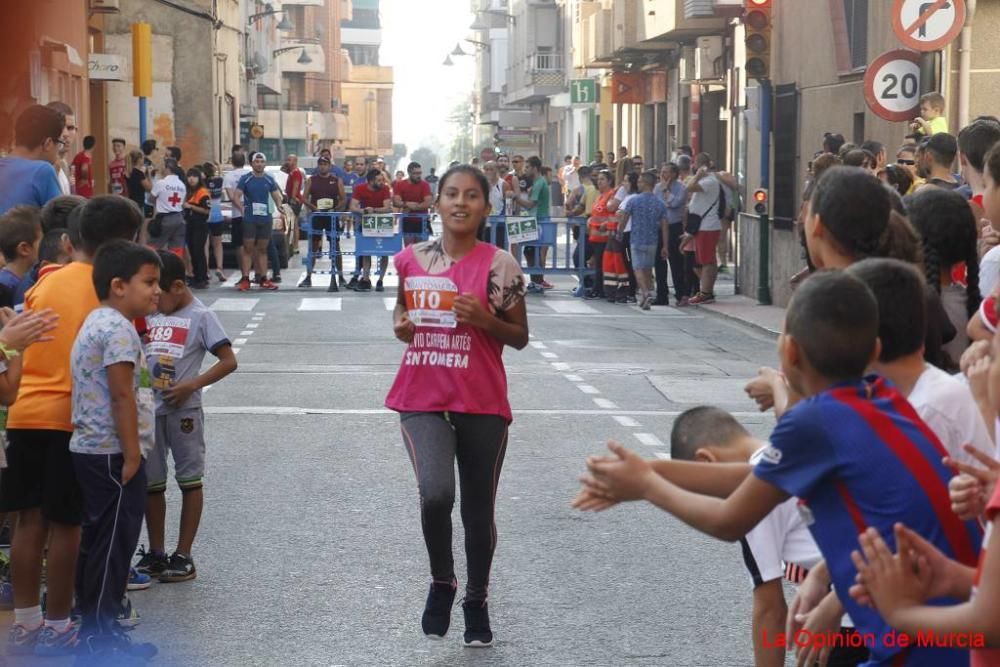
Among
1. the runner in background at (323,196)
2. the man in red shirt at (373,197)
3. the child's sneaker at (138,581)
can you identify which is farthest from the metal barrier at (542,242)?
the child's sneaker at (138,581)

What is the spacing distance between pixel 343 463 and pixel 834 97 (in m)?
14.6

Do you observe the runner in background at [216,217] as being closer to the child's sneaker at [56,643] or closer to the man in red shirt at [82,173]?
the man in red shirt at [82,173]

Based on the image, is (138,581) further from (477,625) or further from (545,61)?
(545,61)

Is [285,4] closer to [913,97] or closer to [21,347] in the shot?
[913,97]

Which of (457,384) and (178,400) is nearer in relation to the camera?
(457,384)

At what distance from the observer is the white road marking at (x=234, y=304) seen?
76.7 feet

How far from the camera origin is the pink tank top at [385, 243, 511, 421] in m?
6.77

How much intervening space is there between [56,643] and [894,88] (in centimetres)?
1301

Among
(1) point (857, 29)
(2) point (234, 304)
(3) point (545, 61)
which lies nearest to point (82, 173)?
(2) point (234, 304)

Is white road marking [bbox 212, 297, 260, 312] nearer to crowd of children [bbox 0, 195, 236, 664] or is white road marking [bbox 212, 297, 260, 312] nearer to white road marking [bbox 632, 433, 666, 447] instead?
white road marking [bbox 632, 433, 666, 447]

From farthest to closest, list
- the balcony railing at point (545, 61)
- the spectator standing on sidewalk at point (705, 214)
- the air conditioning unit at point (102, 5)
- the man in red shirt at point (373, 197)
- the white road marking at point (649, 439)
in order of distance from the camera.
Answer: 1. the balcony railing at point (545, 61)
2. the air conditioning unit at point (102, 5)
3. the man in red shirt at point (373, 197)
4. the spectator standing on sidewalk at point (705, 214)
5. the white road marking at point (649, 439)

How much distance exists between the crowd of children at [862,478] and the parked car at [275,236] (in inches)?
886

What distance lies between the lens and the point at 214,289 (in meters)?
26.9

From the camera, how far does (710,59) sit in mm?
36406
